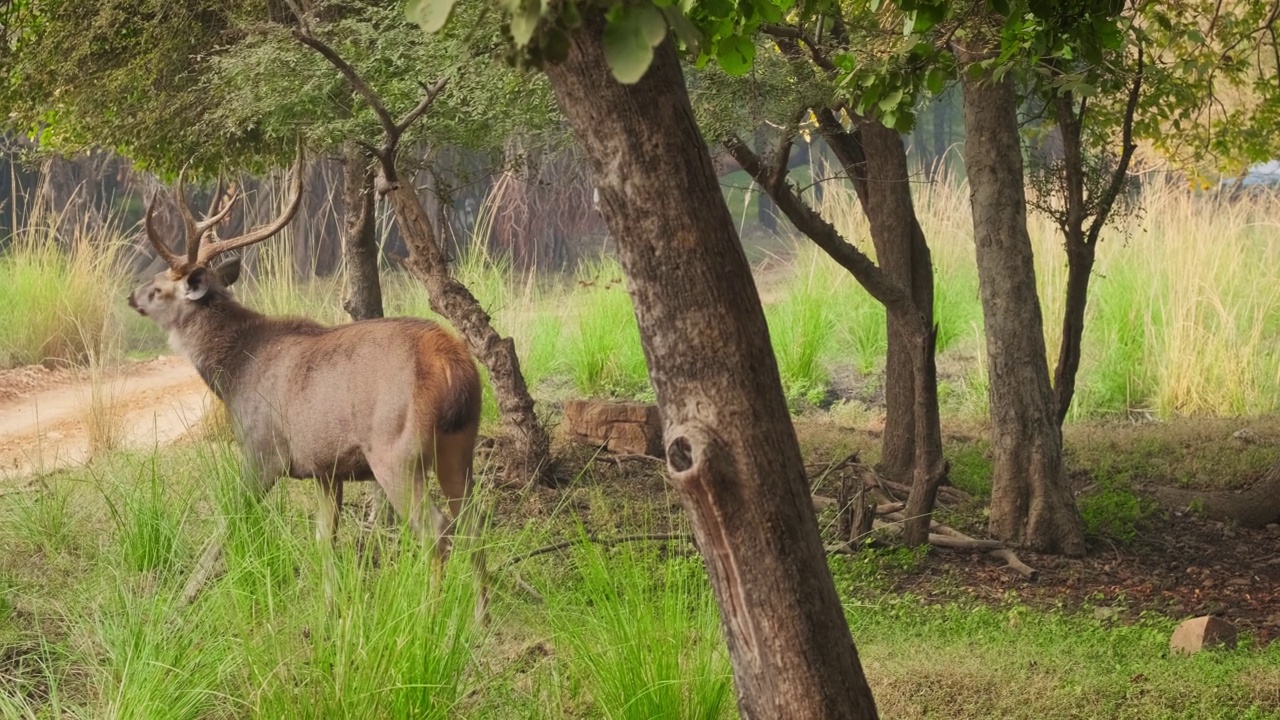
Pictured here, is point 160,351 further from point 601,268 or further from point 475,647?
point 475,647

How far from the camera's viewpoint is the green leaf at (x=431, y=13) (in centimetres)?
183

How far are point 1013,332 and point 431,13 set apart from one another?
5010mm

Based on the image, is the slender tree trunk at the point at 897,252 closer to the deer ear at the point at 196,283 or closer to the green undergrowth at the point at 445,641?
the green undergrowth at the point at 445,641

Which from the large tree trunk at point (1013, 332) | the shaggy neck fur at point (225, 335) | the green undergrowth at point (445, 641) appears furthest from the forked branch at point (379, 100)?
the large tree trunk at point (1013, 332)

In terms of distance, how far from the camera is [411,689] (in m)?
3.61

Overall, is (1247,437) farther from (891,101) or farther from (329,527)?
(329,527)

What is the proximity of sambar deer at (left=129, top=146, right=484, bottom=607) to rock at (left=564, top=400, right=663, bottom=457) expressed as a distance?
244 cm

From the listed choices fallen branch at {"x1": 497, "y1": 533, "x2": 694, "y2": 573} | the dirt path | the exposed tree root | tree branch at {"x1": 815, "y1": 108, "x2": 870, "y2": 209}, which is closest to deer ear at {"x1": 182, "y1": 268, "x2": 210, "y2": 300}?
the dirt path

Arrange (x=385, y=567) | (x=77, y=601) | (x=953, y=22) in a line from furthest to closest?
(x=953, y=22) → (x=77, y=601) → (x=385, y=567)

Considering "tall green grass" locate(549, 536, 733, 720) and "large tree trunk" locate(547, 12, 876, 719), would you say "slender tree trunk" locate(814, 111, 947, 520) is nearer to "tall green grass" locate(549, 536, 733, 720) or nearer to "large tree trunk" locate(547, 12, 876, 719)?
"tall green grass" locate(549, 536, 733, 720)

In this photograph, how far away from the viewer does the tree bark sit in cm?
738

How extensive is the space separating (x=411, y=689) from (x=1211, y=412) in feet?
27.3

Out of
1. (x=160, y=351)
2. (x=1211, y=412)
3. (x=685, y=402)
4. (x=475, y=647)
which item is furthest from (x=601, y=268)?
(x=685, y=402)

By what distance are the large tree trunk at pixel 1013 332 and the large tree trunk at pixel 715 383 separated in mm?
3842
